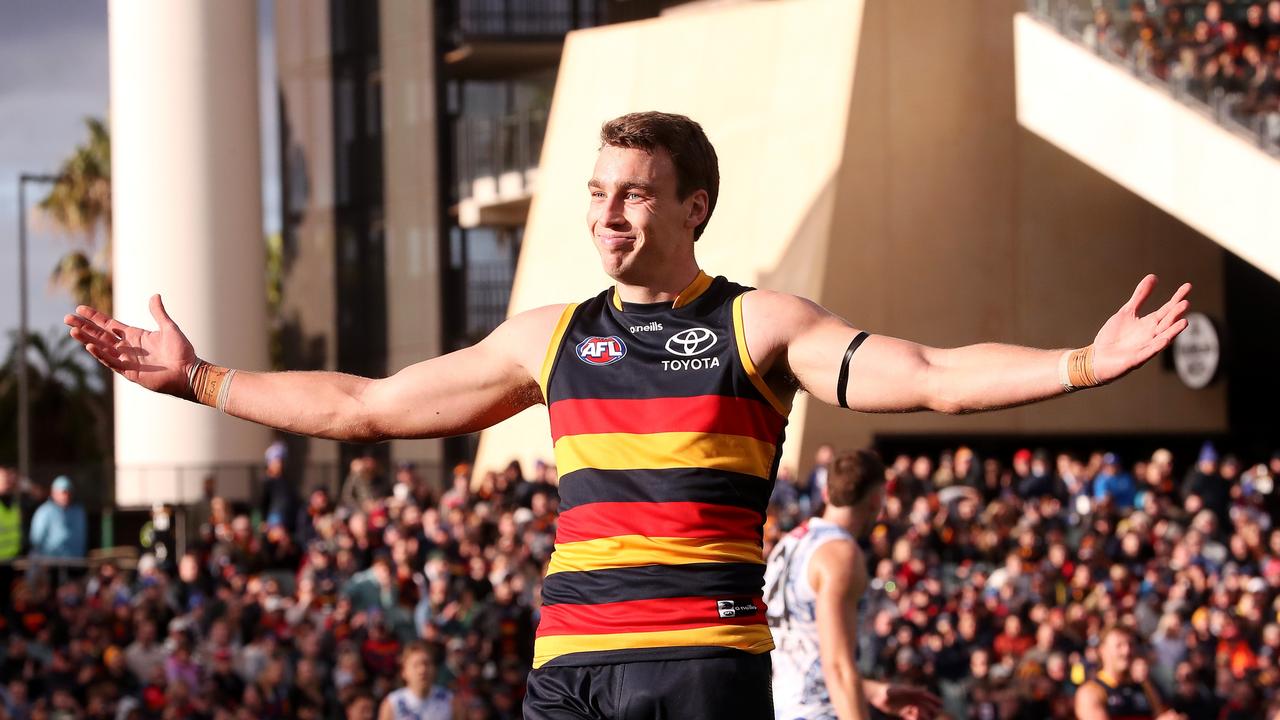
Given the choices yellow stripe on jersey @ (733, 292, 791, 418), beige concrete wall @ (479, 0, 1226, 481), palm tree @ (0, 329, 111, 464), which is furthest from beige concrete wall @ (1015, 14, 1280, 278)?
palm tree @ (0, 329, 111, 464)

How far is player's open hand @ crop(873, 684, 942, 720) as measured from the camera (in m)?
6.69

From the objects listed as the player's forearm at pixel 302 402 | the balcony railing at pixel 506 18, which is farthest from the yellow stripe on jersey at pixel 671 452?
the balcony railing at pixel 506 18

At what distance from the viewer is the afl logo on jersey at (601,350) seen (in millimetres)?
4195

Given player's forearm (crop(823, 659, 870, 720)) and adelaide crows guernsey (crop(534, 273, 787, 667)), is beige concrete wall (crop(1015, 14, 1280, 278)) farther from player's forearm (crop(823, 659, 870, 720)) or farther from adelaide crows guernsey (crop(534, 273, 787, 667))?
adelaide crows guernsey (crop(534, 273, 787, 667))

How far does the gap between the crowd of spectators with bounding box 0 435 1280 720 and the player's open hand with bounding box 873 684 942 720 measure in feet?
15.9

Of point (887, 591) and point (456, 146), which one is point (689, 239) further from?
point (456, 146)

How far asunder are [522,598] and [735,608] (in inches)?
446

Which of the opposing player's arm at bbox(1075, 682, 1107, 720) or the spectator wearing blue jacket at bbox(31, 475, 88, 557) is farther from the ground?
the spectator wearing blue jacket at bbox(31, 475, 88, 557)

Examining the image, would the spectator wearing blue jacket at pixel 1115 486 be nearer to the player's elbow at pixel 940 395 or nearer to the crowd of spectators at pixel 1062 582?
the crowd of spectators at pixel 1062 582

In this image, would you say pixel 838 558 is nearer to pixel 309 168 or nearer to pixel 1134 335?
pixel 1134 335

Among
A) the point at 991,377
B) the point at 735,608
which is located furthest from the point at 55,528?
the point at 991,377

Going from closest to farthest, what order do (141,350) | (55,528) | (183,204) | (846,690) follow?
(141,350) → (846,690) → (55,528) → (183,204)

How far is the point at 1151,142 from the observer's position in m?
22.8

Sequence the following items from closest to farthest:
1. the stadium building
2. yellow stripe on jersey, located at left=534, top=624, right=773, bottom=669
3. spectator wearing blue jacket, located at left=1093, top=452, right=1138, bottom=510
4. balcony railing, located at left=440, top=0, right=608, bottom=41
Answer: yellow stripe on jersey, located at left=534, top=624, right=773, bottom=669 → spectator wearing blue jacket, located at left=1093, top=452, right=1138, bottom=510 → the stadium building → balcony railing, located at left=440, top=0, right=608, bottom=41
